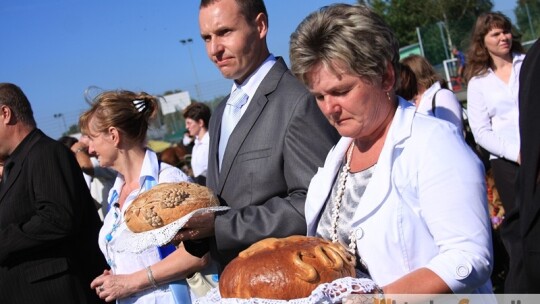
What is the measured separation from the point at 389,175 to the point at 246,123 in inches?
47.1

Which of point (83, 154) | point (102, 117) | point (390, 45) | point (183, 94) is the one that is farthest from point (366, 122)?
point (183, 94)

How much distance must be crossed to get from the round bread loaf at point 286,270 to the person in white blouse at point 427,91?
3.46 m

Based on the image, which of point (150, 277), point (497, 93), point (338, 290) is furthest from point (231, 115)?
point (497, 93)

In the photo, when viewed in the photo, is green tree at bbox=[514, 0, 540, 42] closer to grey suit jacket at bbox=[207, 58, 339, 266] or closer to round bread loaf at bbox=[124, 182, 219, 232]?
grey suit jacket at bbox=[207, 58, 339, 266]

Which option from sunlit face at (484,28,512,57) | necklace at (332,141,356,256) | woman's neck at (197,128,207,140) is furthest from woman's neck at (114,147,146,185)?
woman's neck at (197,128,207,140)

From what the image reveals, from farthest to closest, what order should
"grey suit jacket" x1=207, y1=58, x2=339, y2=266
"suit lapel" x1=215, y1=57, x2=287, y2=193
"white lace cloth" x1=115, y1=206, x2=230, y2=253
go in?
"suit lapel" x1=215, y1=57, x2=287, y2=193 < "grey suit jacket" x1=207, y1=58, x2=339, y2=266 < "white lace cloth" x1=115, y1=206, x2=230, y2=253

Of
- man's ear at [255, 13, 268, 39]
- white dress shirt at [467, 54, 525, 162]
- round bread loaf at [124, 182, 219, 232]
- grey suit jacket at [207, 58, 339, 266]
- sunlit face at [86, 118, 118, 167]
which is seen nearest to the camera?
round bread loaf at [124, 182, 219, 232]

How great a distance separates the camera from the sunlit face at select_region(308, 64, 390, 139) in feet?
6.75

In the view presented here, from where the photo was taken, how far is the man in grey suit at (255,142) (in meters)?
2.78

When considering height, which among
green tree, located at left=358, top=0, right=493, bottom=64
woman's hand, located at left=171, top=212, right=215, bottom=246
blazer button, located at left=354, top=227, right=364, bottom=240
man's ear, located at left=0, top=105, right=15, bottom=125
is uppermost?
blazer button, located at left=354, top=227, right=364, bottom=240

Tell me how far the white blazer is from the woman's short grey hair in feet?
0.62

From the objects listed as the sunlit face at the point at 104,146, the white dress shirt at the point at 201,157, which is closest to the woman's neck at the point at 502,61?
the sunlit face at the point at 104,146

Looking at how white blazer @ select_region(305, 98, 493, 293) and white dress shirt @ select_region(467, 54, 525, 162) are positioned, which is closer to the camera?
white blazer @ select_region(305, 98, 493, 293)

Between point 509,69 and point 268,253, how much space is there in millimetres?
4367
